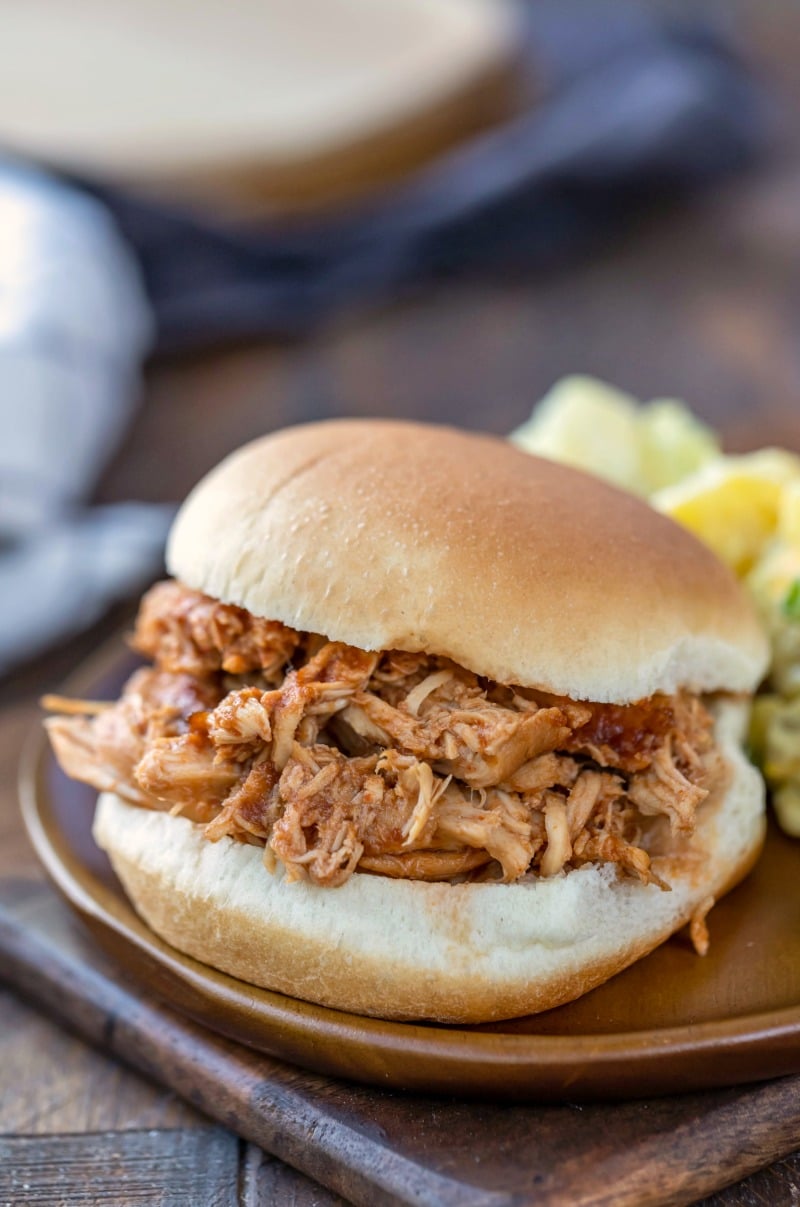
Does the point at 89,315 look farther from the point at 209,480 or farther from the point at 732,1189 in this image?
the point at 732,1189

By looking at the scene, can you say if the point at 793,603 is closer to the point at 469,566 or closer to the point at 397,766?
the point at 469,566

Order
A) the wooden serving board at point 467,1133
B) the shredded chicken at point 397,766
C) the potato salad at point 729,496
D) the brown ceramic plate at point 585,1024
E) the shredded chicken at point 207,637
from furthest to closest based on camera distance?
the potato salad at point 729,496 < the shredded chicken at point 207,637 < the shredded chicken at point 397,766 < the brown ceramic plate at point 585,1024 < the wooden serving board at point 467,1133

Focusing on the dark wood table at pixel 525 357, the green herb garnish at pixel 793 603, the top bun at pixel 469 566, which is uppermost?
the top bun at pixel 469 566

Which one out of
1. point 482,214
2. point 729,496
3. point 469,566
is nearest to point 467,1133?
point 469,566

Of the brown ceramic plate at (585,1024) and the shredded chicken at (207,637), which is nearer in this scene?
the brown ceramic plate at (585,1024)

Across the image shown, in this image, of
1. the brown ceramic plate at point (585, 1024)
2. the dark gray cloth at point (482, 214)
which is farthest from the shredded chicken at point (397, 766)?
the dark gray cloth at point (482, 214)

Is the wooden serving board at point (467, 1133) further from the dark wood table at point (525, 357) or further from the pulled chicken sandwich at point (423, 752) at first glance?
the dark wood table at point (525, 357)

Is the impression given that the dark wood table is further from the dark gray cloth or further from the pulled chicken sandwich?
the pulled chicken sandwich
